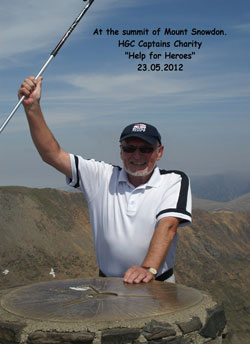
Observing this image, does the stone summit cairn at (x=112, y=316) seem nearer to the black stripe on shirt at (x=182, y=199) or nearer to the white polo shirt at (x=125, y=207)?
the white polo shirt at (x=125, y=207)

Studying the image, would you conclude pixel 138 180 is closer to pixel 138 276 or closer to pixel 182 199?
pixel 182 199

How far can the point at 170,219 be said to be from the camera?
15.2 feet

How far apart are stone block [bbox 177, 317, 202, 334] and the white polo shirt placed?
40.9 inches

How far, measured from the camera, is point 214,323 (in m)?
4.05

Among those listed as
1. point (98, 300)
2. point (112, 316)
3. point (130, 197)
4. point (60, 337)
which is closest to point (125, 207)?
point (130, 197)

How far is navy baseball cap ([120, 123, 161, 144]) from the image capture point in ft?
15.8

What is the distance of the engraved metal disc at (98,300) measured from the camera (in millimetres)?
3723

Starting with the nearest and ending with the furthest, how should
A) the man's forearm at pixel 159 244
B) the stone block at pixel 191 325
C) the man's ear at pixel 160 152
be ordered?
the stone block at pixel 191 325 → the man's forearm at pixel 159 244 → the man's ear at pixel 160 152

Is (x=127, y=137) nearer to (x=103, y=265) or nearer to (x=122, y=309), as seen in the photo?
(x=103, y=265)

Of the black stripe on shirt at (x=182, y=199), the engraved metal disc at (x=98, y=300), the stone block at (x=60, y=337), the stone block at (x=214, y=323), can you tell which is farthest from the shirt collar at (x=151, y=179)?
the stone block at (x=60, y=337)

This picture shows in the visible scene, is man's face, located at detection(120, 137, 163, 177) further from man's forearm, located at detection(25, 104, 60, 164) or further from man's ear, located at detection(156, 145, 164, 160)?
man's forearm, located at detection(25, 104, 60, 164)

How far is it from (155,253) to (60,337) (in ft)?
4.56

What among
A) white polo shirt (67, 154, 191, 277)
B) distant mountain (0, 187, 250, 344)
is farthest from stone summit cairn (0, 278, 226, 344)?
distant mountain (0, 187, 250, 344)

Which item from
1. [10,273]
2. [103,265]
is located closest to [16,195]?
[10,273]
